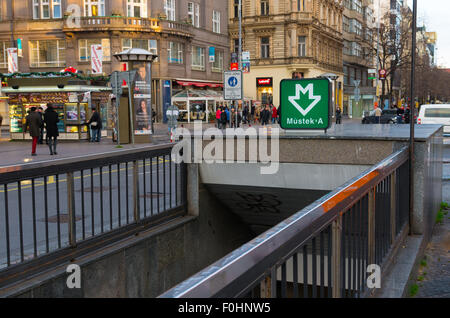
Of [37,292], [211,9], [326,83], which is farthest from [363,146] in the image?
[211,9]

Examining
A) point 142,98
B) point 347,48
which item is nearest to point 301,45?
point 347,48

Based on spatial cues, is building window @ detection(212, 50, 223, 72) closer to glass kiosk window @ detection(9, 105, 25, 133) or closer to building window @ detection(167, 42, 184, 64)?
building window @ detection(167, 42, 184, 64)

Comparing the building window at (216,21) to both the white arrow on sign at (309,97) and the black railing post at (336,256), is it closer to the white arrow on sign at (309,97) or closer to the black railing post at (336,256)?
the white arrow on sign at (309,97)

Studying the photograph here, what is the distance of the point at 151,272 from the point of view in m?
6.46

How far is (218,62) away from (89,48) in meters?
14.3

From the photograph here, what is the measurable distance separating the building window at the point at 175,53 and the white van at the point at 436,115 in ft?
80.6

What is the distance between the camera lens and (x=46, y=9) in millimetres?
44812

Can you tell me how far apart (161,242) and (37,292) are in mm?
2169

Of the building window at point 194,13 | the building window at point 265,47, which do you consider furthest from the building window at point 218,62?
the building window at point 265,47

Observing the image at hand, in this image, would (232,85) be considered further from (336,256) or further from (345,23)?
(345,23)

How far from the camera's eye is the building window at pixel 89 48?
43906 millimetres
